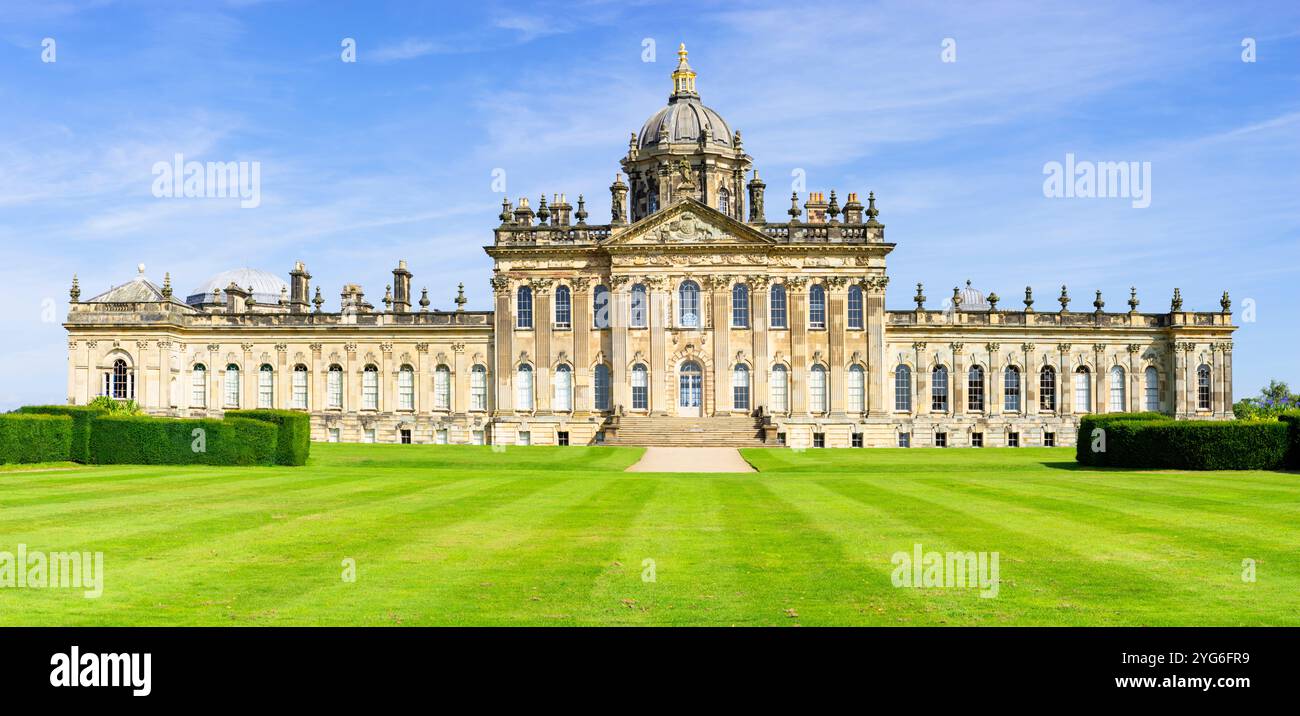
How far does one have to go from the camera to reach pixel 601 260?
54938mm

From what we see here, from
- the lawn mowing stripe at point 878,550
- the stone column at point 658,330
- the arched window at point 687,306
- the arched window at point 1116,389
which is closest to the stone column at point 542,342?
the stone column at point 658,330

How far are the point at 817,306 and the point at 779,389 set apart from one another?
479 centimetres

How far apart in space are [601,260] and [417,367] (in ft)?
42.0

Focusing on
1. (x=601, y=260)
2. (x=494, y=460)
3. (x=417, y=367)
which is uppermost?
(x=601, y=260)

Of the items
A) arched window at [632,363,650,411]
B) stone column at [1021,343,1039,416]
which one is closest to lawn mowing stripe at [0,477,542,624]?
arched window at [632,363,650,411]

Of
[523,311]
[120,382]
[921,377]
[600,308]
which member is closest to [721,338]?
[600,308]

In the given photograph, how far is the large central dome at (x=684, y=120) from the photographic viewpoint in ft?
208

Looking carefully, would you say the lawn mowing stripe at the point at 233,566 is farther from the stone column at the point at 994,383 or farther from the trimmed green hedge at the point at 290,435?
the stone column at the point at 994,383

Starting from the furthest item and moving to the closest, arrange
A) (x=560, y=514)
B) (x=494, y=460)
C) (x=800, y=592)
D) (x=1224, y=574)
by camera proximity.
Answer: (x=494, y=460) → (x=560, y=514) → (x=1224, y=574) → (x=800, y=592)

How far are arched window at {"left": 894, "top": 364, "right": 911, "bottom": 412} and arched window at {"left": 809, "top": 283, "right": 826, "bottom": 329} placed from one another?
19.4ft

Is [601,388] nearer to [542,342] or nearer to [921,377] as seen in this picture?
[542,342]

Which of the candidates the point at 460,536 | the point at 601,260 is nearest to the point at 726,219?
the point at 601,260
